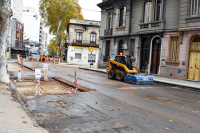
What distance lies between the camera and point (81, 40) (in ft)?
145

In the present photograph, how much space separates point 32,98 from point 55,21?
152 ft

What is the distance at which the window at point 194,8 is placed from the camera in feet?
52.9

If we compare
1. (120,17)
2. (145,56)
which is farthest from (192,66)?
(120,17)

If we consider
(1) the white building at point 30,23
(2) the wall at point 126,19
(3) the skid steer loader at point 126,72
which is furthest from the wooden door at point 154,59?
(1) the white building at point 30,23

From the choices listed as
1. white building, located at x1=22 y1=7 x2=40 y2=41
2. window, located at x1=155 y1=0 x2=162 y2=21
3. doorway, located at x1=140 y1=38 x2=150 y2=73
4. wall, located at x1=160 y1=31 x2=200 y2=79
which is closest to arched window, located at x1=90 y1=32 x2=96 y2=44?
doorway, located at x1=140 y1=38 x2=150 y2=73

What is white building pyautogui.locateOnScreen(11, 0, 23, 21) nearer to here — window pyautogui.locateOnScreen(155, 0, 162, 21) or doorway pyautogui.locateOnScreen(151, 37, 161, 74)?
window pyautogui.locateOnScreen(155, 0, 162, 21)

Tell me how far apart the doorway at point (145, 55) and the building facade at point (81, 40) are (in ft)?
73.3

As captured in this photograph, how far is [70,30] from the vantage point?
43188 millimetres

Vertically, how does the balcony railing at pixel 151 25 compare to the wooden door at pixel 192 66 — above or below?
above

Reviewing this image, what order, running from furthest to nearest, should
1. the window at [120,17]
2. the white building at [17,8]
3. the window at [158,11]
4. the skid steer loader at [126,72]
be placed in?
1. the white building at [17,8]
2. the window at [120,17]
3. the window at [158,11]
4. the skid steer loader at [126,72]

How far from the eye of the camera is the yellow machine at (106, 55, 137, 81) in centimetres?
1478

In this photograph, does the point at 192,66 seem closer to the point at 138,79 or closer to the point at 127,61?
Result: the point at 127,61

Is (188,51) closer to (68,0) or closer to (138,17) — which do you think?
(138,17)

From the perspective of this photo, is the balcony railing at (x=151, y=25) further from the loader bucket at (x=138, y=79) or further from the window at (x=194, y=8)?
the loader bucket at (x=138, y=79)
